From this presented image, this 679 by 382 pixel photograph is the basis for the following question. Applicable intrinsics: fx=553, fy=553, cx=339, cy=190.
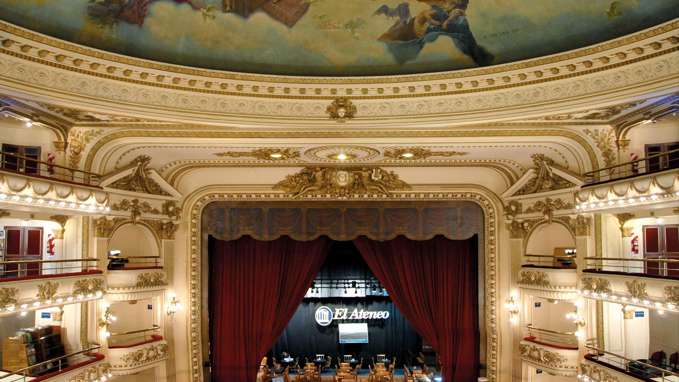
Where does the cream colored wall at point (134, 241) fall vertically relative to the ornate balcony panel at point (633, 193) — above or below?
below

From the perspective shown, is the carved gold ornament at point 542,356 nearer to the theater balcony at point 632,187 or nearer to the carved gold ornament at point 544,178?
the theater balcony at point 632,187

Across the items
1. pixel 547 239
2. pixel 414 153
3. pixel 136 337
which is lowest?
pixel 136 337

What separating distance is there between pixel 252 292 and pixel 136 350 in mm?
4277

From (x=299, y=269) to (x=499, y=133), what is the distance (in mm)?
7324

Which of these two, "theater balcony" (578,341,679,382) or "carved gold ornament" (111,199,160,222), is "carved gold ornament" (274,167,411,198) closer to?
"carved gold ornament" (111,199,160,222)

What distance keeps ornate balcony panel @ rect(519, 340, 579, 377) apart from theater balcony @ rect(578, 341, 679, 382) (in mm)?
232

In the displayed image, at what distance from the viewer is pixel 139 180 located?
1323 centimetres

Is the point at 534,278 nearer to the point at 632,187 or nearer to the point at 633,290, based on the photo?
the point at 633,290

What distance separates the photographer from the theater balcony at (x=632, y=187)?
28.9 feet

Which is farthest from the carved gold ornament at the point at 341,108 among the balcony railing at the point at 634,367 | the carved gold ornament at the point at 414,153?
the balcony railing at the point at 634,367

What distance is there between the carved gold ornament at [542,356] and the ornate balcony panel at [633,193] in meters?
3.28

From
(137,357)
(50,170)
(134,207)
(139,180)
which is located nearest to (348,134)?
(139,180)

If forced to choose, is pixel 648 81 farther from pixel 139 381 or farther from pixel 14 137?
pixel 139 381

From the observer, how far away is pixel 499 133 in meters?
11.5
